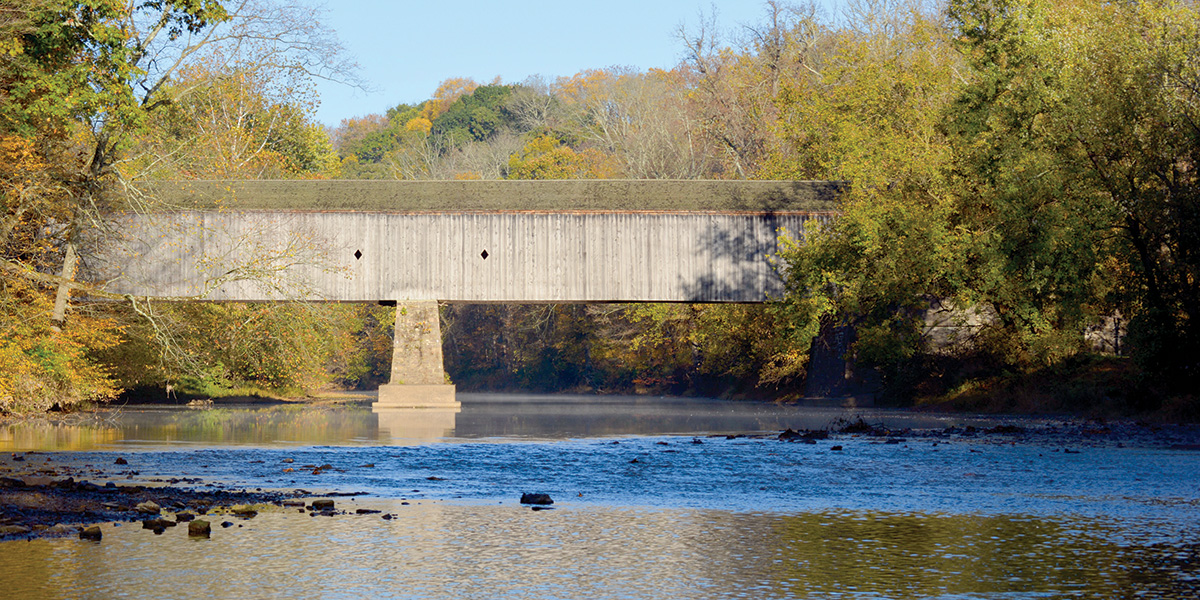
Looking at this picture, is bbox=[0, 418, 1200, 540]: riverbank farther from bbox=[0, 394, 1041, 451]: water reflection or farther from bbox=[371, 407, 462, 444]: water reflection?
bbox=[371, 407, 462, 444]: water reflection

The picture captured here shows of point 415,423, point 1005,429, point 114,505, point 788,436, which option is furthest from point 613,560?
point 415,423

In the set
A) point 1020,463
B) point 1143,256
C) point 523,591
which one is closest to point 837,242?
point 1143,256

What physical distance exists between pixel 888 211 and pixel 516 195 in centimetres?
1001

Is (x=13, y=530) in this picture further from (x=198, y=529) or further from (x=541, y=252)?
(x=541, y=252)

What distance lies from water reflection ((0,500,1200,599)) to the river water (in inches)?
1.0

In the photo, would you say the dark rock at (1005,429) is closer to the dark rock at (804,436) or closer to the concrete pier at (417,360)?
the dark rock at (804,436)

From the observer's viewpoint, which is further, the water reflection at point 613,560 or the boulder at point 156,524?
the boulder at point 156,524

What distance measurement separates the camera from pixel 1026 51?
1038 inches

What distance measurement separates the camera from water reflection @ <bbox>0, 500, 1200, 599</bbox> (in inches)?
264

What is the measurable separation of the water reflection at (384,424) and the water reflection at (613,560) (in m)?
9.31

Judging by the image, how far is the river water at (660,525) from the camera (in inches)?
271

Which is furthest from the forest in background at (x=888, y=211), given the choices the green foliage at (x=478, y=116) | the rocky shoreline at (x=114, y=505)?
the green foliage at (x=478, y=116)

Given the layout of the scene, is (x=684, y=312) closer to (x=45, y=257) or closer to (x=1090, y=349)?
(x=1090, y=349)

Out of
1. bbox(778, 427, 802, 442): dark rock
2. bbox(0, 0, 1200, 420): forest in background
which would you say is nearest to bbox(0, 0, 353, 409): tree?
bbox(0, 0, 1200, 420): forest in background
